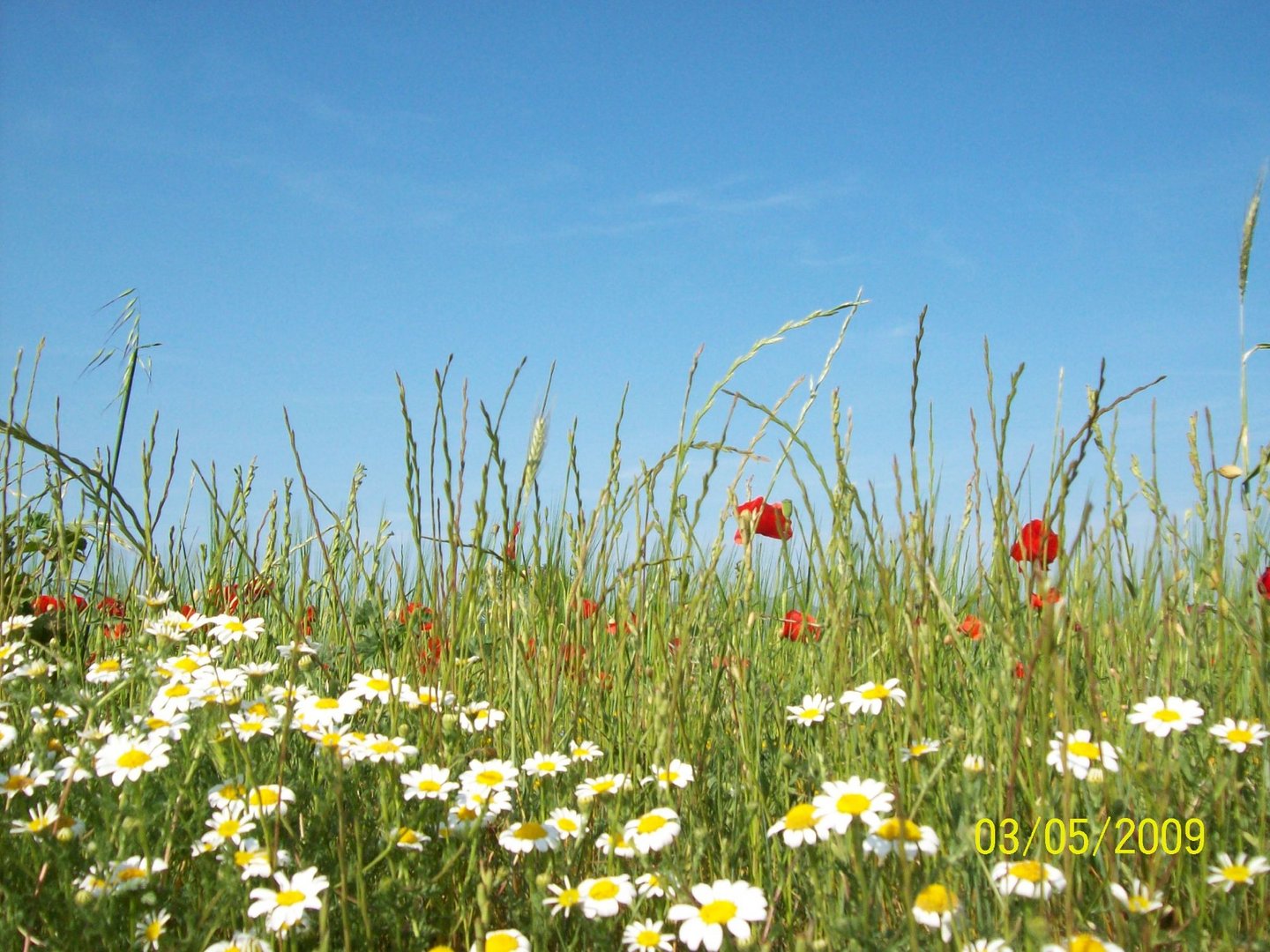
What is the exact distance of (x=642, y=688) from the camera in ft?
6.70

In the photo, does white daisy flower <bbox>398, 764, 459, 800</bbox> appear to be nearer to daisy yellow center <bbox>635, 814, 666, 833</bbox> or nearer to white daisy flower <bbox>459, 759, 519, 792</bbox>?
white daisy flower <bbox>459, 759, 519, 792</bbox>

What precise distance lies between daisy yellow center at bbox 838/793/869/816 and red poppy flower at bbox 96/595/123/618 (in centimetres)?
243

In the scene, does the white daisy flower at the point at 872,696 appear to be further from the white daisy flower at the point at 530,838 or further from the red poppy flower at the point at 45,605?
the red poppy flower at the point at 45,605

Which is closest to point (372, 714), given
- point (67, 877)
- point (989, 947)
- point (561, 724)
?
point (561, 724)

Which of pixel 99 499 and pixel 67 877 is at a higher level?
pixel 99 499

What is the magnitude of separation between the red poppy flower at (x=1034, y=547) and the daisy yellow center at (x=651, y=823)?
70cm

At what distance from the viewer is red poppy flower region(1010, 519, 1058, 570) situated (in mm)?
1619

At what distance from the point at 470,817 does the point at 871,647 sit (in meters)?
0.99

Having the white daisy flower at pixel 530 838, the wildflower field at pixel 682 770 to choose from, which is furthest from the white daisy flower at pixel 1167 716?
the white daisy flower at pixel 530 838

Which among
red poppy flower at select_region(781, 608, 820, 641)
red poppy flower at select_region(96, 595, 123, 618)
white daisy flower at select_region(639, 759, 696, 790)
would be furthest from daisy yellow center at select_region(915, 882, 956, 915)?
red poppy flower at select_region(96, 595, 123, 618)

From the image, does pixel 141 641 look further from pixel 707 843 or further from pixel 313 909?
pixel 707 843
